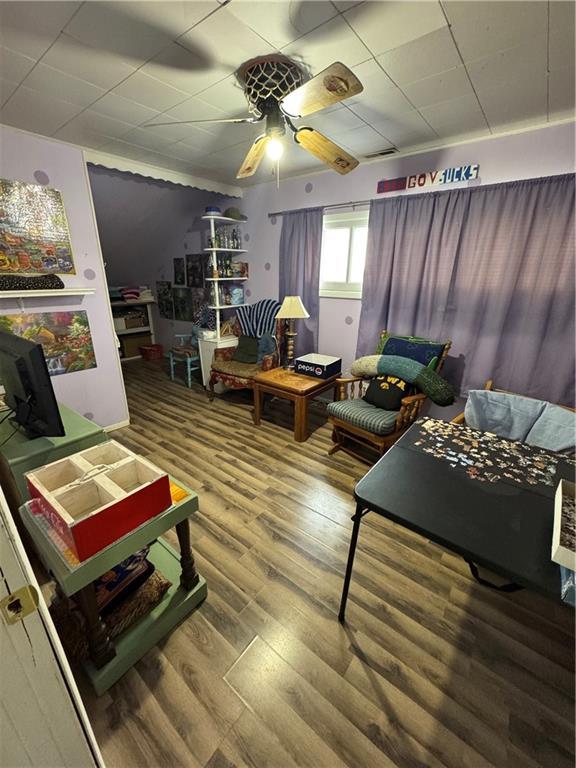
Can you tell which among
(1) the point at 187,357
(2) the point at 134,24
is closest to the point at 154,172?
(2) the point at 134,24

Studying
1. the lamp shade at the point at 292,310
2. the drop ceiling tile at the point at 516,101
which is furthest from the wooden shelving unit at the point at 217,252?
the drop ceiling tile at the point at 516,101

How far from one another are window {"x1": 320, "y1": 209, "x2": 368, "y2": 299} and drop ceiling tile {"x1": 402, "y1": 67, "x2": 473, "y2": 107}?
123 centimetres

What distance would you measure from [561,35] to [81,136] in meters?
3.00

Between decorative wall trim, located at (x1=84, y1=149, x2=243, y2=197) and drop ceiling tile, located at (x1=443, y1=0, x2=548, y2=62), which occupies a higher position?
drop ceiling tile, located at (x1=443, y1=0, x2=548, y2=62)

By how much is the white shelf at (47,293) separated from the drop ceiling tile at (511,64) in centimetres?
296

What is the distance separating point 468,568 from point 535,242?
226 cm

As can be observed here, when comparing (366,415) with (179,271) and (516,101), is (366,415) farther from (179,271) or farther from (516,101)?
(179,271)

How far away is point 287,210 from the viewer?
3479 mm

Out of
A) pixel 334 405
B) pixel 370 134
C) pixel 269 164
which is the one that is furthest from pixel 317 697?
pixel 269 164

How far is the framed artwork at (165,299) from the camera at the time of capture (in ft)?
17.5

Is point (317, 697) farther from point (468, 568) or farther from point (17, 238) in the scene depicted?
point (17, 238)

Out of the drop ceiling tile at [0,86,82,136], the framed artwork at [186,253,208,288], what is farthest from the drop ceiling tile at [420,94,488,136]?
the framed artwork at [186,253,208,288]

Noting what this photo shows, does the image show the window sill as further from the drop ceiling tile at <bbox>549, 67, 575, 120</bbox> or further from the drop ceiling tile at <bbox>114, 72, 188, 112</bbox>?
the drop ceiling tile at <bbox>114, 72, 188, 112</bbox>

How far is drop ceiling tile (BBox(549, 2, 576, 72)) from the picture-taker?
119 centimetres
